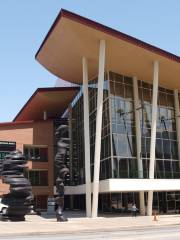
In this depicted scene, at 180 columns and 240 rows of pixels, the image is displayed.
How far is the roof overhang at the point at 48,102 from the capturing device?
51000 mm

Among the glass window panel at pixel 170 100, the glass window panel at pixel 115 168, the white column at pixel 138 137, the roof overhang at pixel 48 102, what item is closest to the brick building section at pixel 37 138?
the roof overhang at pixel 48 102

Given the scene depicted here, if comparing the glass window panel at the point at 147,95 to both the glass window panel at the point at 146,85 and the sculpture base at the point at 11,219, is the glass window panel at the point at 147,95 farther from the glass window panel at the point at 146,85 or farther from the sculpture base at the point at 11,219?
the sculpture base at the point at 11,219

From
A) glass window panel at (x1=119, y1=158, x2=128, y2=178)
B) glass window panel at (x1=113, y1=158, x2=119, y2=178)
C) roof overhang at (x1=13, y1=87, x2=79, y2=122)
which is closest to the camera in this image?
glass window panel at (x1=113, y1=158, x2=119, y2=178)

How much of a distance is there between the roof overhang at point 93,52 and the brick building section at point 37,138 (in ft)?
31.4

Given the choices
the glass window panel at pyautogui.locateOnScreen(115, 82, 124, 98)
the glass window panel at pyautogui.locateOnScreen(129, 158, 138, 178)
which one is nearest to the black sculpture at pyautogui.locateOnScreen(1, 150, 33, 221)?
the glass window panel at pyautogui.locateOnScreen(129, 158, 138, 178)

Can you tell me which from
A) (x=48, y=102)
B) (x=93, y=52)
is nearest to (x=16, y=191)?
(x=93, y=52)

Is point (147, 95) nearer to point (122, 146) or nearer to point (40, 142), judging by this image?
point (122, 146)

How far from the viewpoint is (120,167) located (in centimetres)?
3916

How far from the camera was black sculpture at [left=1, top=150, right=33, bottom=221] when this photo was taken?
104 ft

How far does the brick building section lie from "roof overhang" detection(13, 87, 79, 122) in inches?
109

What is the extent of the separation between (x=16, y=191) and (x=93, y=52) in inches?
572

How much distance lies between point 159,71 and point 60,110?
19.5 metres

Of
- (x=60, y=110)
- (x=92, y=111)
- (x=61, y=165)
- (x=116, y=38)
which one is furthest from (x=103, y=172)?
(x=60, y=110)

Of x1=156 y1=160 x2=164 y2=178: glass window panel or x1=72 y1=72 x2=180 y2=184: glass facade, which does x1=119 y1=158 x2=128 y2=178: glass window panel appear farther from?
x1=156 y1=160 x2=164 y2=178: glass window panel
